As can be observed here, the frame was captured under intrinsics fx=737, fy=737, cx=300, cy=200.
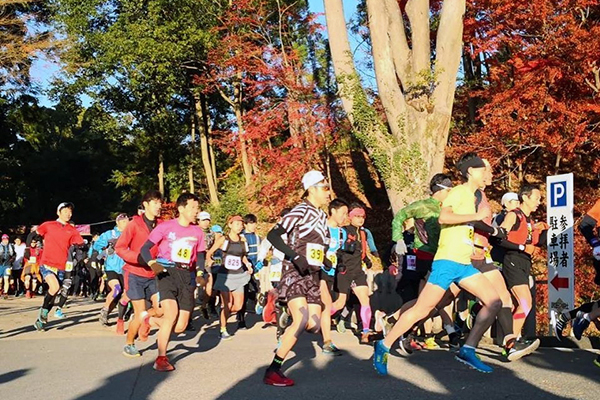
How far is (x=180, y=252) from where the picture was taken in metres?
8.07

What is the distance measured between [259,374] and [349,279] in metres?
3.42

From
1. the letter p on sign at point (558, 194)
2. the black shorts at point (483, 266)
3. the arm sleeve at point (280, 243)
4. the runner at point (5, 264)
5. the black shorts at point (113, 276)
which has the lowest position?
the runner at point (5, 264)

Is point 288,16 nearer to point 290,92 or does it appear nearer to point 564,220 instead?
point 290,92

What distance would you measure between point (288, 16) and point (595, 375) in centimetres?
→ 2226

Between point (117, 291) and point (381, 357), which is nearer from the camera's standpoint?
point (381, 357)

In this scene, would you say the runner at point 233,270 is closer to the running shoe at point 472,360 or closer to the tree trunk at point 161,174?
the running shoe at point 472,360

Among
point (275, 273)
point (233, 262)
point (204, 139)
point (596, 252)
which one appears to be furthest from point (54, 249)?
point (204, 139)

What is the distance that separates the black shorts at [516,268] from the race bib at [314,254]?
260 cm

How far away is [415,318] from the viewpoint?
677cm

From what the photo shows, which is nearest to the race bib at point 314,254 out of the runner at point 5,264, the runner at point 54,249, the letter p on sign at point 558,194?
the letter p on sign at point 558,194

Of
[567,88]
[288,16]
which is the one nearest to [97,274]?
[288,16]

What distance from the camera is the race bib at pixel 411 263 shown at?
9422mm

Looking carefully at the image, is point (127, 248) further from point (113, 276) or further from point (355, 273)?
point (113, 276)

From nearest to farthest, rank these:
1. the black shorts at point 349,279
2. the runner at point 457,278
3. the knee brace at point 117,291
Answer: the runner at point 457,278 → the black shorts at point 349,279 → the knee brace at point 117,291
